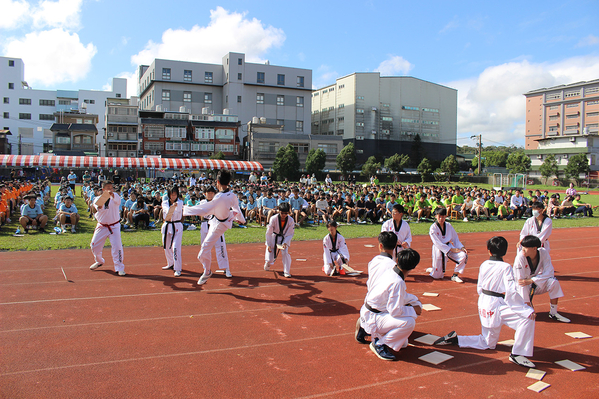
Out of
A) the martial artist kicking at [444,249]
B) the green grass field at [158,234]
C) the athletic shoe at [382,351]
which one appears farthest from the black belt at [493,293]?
the green grass field at [158,234]

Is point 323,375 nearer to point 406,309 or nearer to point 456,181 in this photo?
point 406,309

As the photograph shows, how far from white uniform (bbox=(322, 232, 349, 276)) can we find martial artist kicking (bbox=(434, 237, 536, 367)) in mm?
3709

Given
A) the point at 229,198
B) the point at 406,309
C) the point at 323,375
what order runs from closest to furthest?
the point at 323,375, the point at 406,309, the point at 229,198

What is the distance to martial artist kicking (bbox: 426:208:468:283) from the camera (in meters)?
8.41

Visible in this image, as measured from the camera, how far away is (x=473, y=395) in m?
3.99

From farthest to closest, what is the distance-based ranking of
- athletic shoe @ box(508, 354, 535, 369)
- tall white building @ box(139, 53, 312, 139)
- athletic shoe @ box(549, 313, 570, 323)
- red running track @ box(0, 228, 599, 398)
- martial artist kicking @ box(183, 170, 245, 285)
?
tall white building @ box(139, 53, 312, 139), martial artist kicking @ box(183, 170, 245, 285), athletic shoe @ box(549, 313, 570, 323), athletic shoe @ box(508, 354, 535, 369), red running track @ box(0, 228, 599, 398)

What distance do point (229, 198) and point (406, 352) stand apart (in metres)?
4.33

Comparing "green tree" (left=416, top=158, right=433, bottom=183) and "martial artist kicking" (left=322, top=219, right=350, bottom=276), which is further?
"green tree" (left=416, top=158, right=433, bottom=183)

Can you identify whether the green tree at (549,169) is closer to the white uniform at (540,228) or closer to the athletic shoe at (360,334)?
the white uniform at (540,228)

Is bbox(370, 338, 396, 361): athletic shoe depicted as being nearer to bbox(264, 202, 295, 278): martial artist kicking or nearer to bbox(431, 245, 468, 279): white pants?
bbox(264, 202, 295, 278): martial artist kicking

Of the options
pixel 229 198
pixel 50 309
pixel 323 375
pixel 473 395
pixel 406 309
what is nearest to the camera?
pixel 473 395

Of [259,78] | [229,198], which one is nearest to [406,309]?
[229,198]

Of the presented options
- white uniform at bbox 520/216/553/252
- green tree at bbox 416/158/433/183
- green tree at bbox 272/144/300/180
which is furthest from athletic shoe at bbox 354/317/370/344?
green tree at bbox 416/158/433/183

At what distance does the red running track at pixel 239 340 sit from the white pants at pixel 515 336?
0.46 feet
